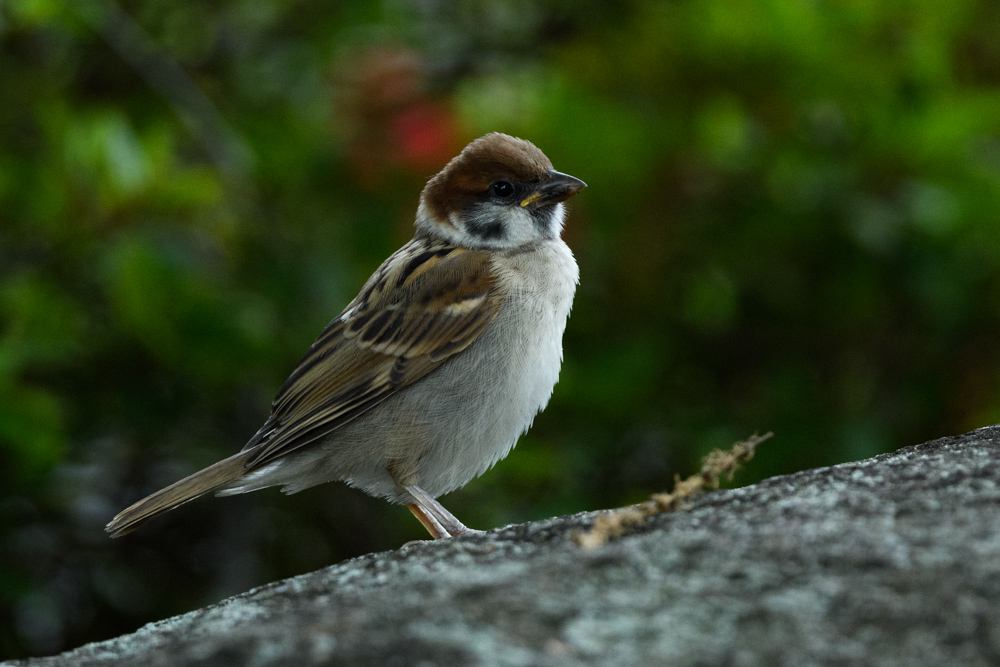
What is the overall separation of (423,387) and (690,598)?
190 centimetres

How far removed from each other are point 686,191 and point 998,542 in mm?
2550

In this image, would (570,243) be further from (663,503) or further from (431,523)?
(663,503)

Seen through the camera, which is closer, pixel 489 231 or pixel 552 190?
pixel 552 190

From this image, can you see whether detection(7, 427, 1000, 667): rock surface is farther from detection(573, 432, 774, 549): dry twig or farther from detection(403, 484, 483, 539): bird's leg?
detection(403, 484, 483, 539): bird's leg

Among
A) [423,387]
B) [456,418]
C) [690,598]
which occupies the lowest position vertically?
[690,598]

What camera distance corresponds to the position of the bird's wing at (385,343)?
3.51 meters

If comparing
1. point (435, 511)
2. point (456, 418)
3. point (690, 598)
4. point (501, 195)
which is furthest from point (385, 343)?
point (690, 598)

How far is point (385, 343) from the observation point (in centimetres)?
363

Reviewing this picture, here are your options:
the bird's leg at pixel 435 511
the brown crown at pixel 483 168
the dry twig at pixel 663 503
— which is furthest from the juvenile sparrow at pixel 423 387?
the dry twig at pixel 663 503

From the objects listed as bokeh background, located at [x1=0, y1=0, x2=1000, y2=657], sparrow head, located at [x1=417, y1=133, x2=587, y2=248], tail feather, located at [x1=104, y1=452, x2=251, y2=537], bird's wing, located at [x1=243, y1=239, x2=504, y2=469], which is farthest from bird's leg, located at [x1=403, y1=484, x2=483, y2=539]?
sparrow head, located at [x1=417, y1=133, x2=587, y2=248]

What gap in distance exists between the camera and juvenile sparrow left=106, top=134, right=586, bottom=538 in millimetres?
3463

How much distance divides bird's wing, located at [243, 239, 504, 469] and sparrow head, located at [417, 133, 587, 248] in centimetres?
14

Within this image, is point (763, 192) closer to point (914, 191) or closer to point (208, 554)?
point (914, 191)

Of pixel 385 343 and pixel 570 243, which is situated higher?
pixel 570 243
